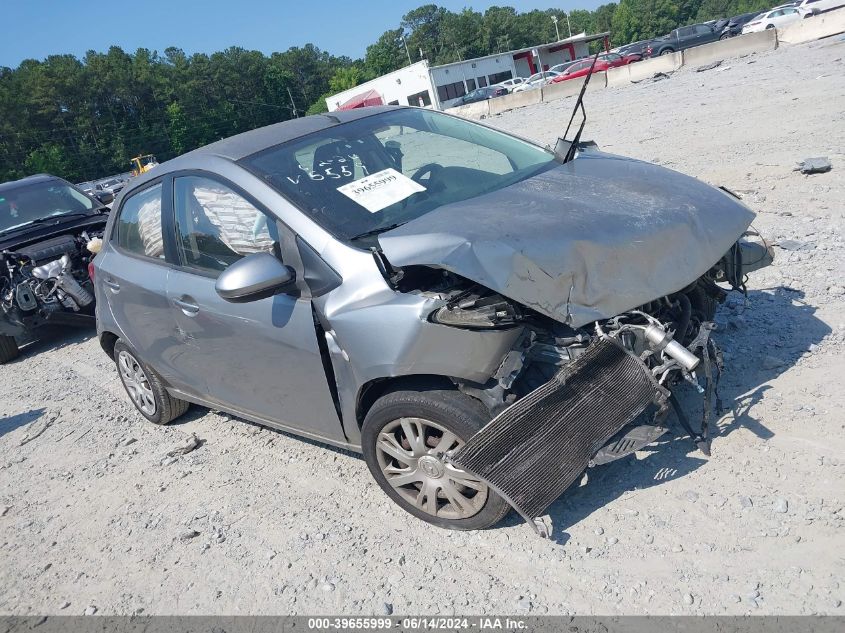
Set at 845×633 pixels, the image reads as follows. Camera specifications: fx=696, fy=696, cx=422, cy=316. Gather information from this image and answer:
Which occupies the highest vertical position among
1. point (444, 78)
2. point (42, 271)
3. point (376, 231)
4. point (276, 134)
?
point (276, 134)

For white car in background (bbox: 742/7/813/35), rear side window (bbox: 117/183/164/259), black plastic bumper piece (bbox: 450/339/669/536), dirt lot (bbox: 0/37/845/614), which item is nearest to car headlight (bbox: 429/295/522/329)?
black plastic bumper piece (bbox: 450/339/669/536)

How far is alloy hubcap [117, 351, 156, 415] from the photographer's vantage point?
17.2 ft

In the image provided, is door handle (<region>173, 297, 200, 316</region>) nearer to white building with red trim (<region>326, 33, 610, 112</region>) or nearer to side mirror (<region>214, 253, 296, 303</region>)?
side mirror (<region>214, 253, 296, 303</region>)

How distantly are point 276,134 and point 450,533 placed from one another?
2.53 m

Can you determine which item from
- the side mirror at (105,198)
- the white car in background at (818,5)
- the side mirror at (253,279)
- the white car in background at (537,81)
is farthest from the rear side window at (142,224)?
the white car in background at (537,81)

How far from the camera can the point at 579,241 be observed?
306 centimetres

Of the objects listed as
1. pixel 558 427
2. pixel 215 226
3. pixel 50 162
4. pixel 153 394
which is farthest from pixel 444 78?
pixel 558 427

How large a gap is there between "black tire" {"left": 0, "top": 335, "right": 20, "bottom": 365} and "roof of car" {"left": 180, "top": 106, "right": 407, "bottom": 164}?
217 inches

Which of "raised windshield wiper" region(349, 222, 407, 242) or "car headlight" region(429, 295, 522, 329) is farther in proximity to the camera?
"raised windshield wiper" region(349, 222, 407, 242)

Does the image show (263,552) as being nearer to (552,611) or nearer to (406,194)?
(552,611)

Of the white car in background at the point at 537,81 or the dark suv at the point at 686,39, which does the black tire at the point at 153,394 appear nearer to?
the dark suv at the point at 686,39

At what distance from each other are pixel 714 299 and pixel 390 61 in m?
130

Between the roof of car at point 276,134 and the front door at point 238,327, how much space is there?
0.76 feet

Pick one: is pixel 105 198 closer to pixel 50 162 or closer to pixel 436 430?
pixel 436 430
